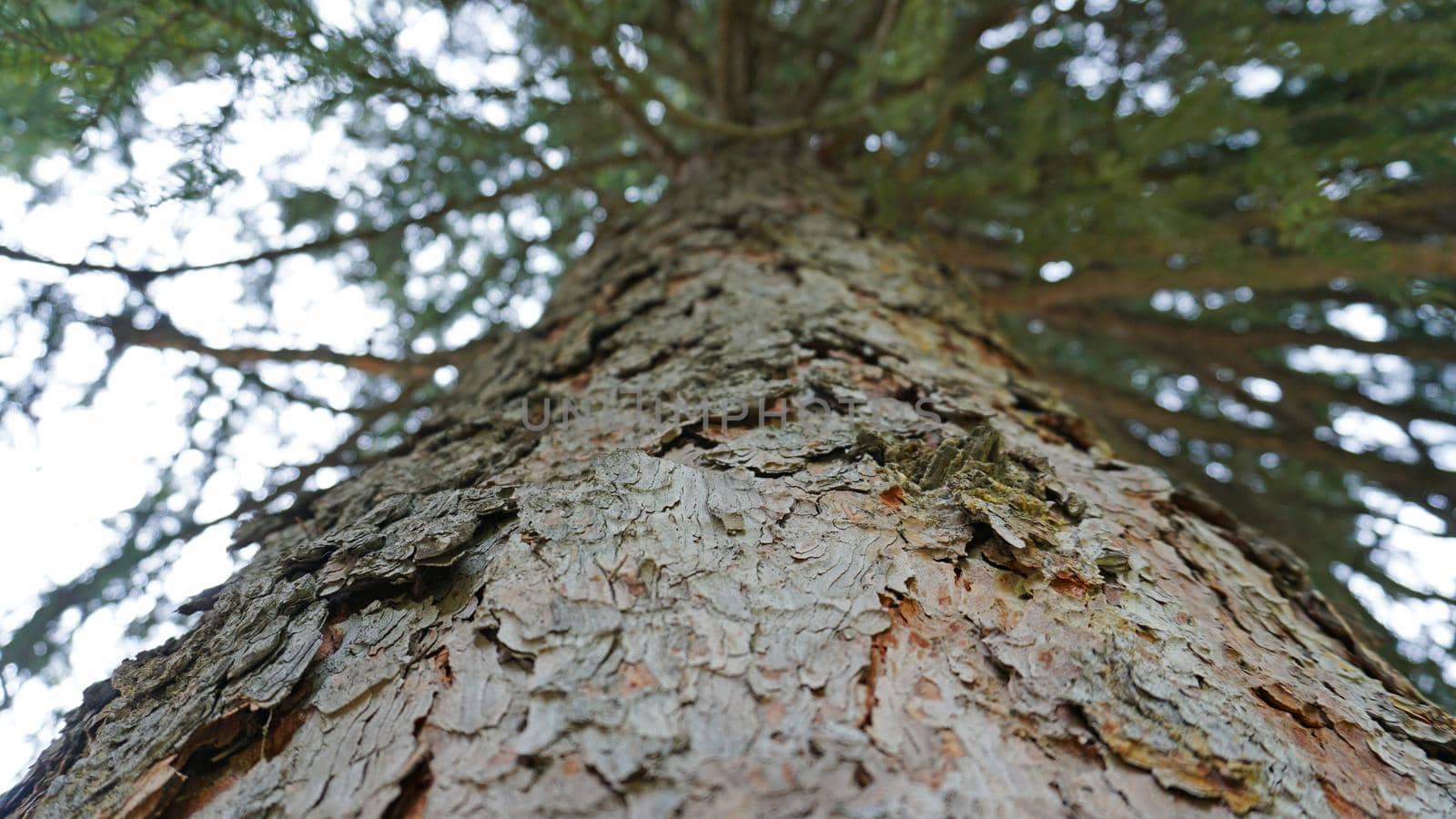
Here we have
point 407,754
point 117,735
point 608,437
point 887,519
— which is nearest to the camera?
point 407,754

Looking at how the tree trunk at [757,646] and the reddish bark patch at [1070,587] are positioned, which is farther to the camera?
the reddish bark patch at [1070,587]

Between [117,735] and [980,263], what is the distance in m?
3.01

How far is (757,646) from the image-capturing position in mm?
649

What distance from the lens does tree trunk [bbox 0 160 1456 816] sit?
56 centimetres

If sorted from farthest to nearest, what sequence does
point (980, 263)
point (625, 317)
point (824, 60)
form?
point (824, 60), point (980, 263), point (625, 317)

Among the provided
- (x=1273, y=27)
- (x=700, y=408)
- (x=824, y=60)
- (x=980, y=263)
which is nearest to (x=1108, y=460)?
(x=700, y=408)

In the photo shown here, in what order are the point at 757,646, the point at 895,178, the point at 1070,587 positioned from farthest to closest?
the point at 895,178 → the point at 1070,587 → the point at 757,646

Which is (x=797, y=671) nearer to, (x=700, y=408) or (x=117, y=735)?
(x=700, y=408)

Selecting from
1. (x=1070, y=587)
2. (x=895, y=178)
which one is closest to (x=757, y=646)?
(x=1070, y=587)

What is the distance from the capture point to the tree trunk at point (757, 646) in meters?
0.56

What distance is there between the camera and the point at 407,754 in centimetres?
59

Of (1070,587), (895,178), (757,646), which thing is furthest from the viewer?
(895,178)

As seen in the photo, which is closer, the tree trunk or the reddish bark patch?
the tree trunk

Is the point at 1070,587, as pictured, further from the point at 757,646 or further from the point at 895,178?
the point at 895,178
